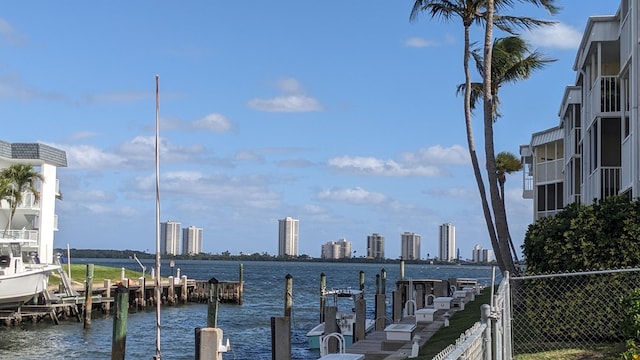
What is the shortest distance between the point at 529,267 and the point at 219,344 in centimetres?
676

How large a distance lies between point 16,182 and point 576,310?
42.5 metres

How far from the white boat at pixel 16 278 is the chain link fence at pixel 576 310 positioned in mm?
28216

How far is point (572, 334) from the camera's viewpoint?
15195 millimetres

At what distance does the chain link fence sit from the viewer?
14828 millimetres

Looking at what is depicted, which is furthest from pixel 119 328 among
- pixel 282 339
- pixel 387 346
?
pixel 387 346

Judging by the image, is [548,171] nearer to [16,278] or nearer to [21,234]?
[16,278]

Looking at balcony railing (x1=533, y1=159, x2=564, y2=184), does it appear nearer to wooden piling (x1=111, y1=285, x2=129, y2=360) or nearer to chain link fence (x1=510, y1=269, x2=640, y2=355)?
wooden piling (x1=111, y1=285, x2=129, y2=360)

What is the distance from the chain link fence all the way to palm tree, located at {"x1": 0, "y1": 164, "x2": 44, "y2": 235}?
40685 mm

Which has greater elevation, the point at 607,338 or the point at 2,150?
the point at 2,150

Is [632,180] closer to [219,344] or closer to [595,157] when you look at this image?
[595,157]

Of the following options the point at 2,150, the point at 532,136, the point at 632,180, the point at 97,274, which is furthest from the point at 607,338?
the point at 97,274

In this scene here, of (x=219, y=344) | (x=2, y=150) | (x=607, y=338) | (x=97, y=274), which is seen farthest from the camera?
(x=97, y=274)

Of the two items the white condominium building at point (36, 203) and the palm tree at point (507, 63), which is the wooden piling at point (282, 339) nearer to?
the palm tree at point (507, 63)

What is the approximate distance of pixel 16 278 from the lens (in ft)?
125
